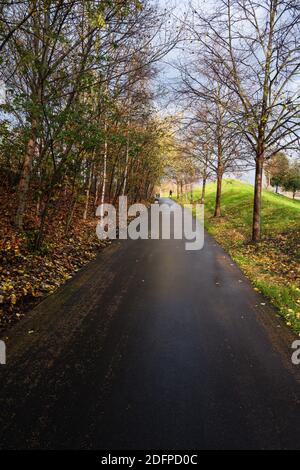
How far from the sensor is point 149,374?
4086 millimetres

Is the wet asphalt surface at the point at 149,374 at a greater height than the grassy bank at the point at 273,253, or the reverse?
the grassy bank at the point at 273,253

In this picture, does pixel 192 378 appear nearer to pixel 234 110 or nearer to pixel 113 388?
pixel 113 388

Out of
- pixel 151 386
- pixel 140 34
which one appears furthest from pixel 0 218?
pixel 151 386

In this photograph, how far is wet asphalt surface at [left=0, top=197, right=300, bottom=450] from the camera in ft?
10.2

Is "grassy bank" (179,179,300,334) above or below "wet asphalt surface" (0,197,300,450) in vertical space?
above

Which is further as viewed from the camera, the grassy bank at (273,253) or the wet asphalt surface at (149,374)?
the grassy bank at (273,253)

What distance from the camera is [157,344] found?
Result: 4.88 m

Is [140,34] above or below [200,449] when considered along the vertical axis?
above

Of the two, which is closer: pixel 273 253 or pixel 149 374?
pixel 149 374

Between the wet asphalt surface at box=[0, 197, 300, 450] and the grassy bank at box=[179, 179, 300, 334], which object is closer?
the wet asphalt surface at box=[0, 197, 300, 450]

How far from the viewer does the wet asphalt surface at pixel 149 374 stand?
10.2 feet

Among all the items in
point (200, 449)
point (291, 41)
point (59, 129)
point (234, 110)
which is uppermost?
point (291, 41)

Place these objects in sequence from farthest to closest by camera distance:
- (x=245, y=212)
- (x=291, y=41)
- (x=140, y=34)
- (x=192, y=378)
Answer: (x=245, y=212), (x=291, y=41), (x=140, y=34), (x=192, y=378)
